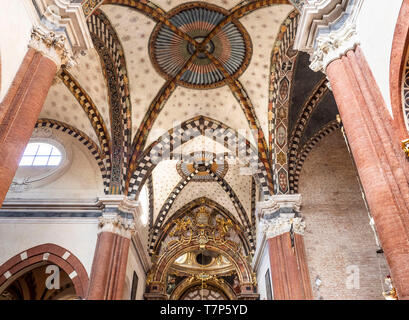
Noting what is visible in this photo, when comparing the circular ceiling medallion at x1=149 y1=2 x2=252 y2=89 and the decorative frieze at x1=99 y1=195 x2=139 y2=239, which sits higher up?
the circular ceiling medallion at x1=149 y1=2 x2=252 y2=89

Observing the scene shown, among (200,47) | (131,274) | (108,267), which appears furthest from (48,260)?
(200,47)

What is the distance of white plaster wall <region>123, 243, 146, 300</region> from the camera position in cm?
1206

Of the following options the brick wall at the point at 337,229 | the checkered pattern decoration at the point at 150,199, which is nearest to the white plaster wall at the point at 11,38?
the brick wall at the point at 337,229

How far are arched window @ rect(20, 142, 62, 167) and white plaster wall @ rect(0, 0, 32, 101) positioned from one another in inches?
275

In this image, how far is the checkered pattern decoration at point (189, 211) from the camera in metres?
16.4

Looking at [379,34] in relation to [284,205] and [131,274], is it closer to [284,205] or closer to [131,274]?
[284,205]

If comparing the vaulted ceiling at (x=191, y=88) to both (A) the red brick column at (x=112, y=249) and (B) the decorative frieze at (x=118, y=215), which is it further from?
(A) the red brick column at (x=112, y=249)

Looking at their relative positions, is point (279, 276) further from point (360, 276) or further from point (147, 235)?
point (147, 235)

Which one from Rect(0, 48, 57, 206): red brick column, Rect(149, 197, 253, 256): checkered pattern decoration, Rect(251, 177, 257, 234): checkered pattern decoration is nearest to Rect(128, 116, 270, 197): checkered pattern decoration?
Rect(251, 177, 257, 234): checkered pattern decoration

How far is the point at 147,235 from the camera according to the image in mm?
15992

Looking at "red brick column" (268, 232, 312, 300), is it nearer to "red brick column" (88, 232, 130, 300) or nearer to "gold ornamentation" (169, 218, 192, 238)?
"red brick column" (88, 232, 130, 300)

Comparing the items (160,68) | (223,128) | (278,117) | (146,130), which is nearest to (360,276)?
(278,117)

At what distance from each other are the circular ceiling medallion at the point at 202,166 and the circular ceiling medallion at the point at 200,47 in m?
3.51

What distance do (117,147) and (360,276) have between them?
7.84 meters
